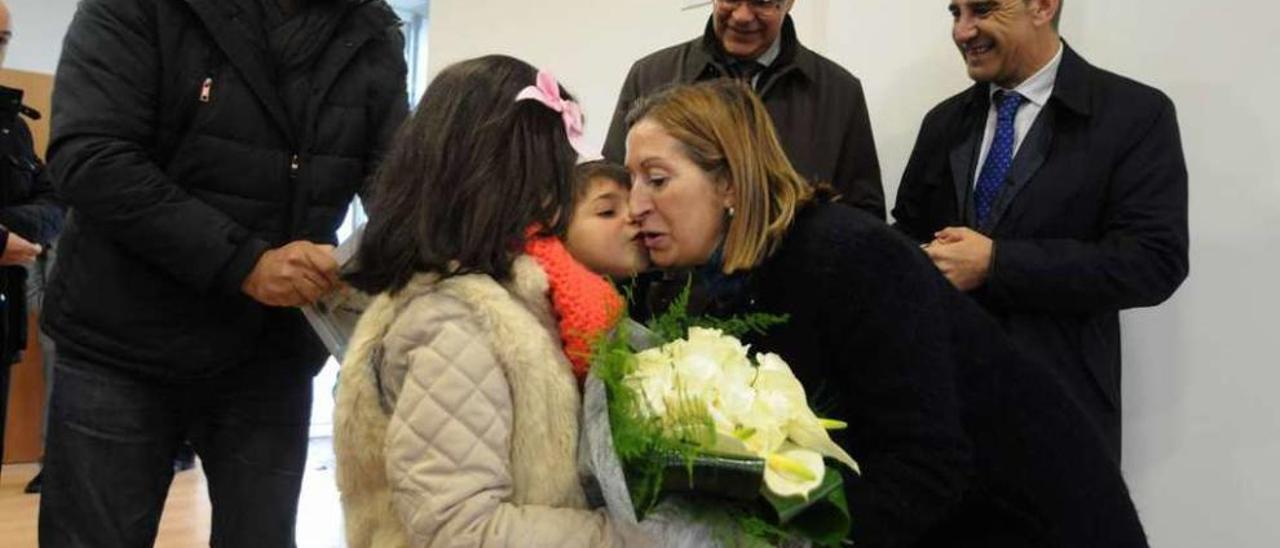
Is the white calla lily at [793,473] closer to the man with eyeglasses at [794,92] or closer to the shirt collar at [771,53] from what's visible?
the man with eyeglasses at [794,92]

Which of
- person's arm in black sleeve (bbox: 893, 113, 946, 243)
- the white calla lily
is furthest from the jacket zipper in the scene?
person's arm in black sleeve (bbox: 893, 113, 946, 243)

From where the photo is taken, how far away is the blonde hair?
1.58 m

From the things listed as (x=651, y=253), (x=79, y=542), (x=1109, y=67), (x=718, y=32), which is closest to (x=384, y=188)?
(x=651, y=253)

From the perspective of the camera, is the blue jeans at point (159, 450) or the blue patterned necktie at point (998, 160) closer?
the blue jeans at point (159, 450)

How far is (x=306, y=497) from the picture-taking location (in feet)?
16.3

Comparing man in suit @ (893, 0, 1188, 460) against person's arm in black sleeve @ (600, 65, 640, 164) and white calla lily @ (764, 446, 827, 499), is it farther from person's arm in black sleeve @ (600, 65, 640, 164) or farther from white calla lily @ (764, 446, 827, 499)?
white calla lily @ (764, 446, 827, 499)

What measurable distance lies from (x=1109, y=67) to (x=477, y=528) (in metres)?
1.98

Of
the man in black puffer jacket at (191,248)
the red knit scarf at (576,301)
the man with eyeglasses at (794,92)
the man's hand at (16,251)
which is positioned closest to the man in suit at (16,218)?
the man's hand at (16,251)

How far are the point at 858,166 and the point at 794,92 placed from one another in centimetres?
21

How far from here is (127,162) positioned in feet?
6.20

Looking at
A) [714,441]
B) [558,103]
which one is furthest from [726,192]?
[714,441]

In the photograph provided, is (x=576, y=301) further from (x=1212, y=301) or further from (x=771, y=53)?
(x=1212, y=301)

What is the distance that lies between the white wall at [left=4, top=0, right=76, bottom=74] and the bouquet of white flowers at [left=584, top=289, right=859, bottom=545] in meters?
6.06

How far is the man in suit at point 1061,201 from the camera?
6.96ft
